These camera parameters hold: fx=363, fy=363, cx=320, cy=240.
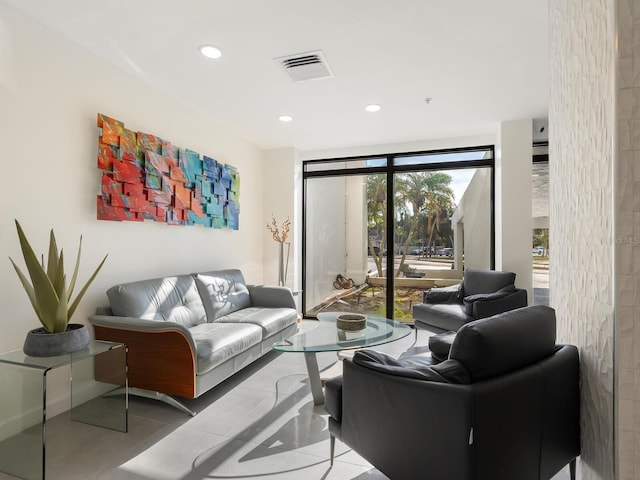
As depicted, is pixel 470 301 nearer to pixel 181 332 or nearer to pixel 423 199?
pixel 423 199

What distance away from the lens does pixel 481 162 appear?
4.78m

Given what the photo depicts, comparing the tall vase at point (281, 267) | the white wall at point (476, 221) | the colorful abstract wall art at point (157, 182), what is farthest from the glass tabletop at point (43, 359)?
the white wall at point (476, 221)

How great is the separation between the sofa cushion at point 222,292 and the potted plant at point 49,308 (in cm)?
136

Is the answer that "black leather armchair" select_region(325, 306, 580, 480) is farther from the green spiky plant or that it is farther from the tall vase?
the tall vase

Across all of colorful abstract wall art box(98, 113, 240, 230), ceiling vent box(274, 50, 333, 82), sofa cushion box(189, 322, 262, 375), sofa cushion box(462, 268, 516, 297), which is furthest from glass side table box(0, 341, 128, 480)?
sofa cushion box(462, 268, 516, 297)

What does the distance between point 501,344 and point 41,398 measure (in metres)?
2.50

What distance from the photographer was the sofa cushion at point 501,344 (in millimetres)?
1321

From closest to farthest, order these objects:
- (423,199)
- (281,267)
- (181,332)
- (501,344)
Result: (501,344) < (181,332) < (281,267) < (423,199)

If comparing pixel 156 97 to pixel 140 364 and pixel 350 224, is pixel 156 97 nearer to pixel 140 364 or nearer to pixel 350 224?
pixel 140 364

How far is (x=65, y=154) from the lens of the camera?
2.60 meters

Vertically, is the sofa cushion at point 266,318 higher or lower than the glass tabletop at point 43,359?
lower

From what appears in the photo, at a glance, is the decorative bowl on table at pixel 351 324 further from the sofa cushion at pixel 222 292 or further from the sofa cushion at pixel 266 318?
the sofa cushion at pixel 222 292

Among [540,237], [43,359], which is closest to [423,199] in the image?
[540,237]

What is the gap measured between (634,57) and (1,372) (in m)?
3.19
